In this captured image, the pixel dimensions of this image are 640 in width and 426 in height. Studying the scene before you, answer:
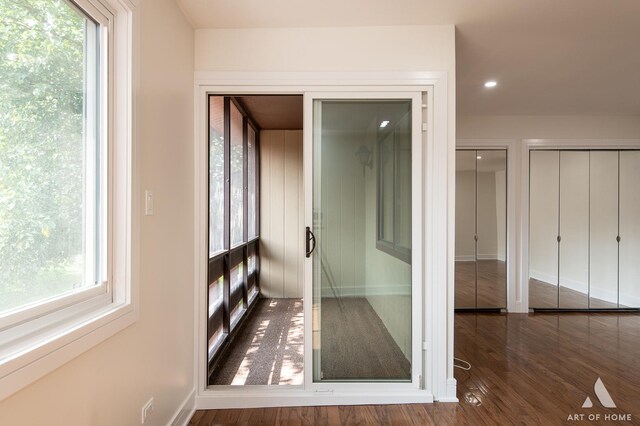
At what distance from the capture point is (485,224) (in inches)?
168

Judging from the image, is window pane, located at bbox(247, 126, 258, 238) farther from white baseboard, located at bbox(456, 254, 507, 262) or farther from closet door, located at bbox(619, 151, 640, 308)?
closet door, located at bbox(619, 151, 640, 308)

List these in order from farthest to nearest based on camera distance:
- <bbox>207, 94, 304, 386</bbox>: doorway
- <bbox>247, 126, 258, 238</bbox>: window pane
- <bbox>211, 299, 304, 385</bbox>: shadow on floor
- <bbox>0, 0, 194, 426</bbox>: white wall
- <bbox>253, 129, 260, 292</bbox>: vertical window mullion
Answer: <bbox>253, 129, 260, 292</bbox>: vertical window mullion < <bbox>247, 126, 258, 238</bbox>: window pane < <bbox>207, 94, 304, 386</bbox>: doorway < <bbox>211, 299, 304, 385</bbox>: shadow on floor < <bbox>0, 0, 194, 426</bbox>: white wall

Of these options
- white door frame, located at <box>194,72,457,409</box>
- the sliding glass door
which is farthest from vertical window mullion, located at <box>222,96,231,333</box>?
the sliding glass door

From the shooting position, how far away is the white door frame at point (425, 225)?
2.14m

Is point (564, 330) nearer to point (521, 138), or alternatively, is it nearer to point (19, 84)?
point (521, 138)

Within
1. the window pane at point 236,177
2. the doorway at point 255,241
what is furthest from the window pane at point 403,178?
the window pane at point 236,177

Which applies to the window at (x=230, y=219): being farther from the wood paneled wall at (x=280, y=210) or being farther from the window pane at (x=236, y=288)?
the wood paneled wall at (x=280, y=210)

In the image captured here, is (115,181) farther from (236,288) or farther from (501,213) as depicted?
(501,213)

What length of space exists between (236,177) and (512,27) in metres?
2.85

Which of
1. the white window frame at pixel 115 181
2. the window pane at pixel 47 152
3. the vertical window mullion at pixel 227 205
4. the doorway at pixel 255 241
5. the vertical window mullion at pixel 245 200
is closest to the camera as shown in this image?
the window pane at pixel 47 152

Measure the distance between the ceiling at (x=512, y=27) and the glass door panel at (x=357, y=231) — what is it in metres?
0.55

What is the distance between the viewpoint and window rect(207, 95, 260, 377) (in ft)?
9.28

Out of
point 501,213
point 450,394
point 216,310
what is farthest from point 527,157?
point 216,310

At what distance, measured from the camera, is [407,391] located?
2.16 metres
